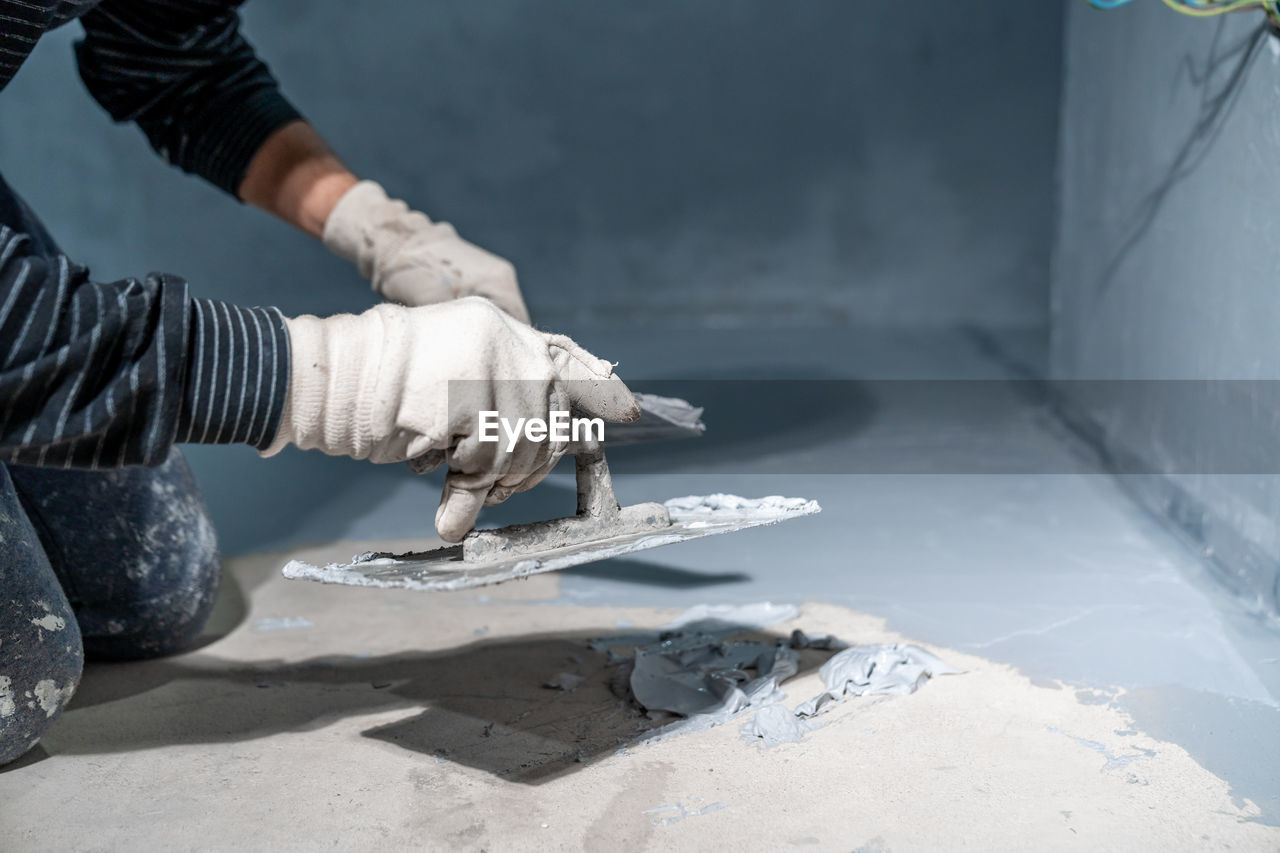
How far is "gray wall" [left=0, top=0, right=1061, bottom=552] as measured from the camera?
5.26 metres

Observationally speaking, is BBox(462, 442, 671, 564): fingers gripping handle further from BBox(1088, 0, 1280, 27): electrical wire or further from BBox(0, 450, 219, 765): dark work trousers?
BBox(1088, 0, 1280, 27): electrical wire

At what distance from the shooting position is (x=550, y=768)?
154cm

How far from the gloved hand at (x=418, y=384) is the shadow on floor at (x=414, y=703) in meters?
0.47

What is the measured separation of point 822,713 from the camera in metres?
1.67

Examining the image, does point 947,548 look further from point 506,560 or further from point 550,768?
point 506,560

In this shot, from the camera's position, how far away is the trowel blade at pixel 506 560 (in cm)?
131

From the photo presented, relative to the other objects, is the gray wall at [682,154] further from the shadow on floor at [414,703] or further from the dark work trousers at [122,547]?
the shadow on floor at [414,703]

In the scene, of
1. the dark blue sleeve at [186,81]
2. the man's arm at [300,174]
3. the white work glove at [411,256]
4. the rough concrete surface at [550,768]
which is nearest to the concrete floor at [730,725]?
the rough concrete surface at [550,768]

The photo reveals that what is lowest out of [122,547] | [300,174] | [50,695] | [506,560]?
Result: [50,695]

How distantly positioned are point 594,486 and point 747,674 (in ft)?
1.52

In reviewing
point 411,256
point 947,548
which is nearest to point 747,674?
point 947,548

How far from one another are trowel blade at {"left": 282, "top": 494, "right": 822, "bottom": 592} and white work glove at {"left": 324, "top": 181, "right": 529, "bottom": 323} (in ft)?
1.77

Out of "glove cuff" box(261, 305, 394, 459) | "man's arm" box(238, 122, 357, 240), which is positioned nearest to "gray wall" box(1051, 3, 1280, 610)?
"glove cuff" box(261, 305, 394, 459)

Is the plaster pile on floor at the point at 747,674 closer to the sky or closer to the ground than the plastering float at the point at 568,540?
closer to the ground
